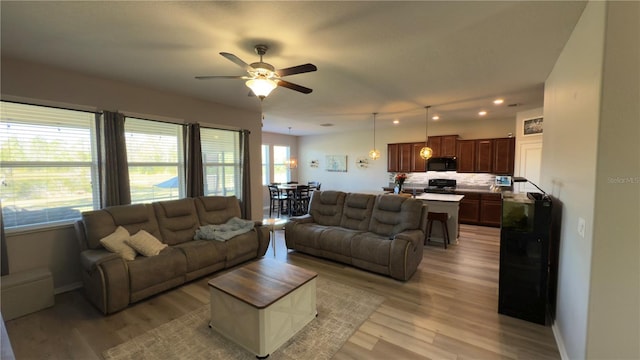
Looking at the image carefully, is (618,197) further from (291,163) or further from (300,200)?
(291,163)

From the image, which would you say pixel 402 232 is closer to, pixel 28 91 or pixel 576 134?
pixel 576 134

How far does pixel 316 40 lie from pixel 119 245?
9.86 feet

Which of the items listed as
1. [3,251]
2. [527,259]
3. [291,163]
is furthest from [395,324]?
[291,163]

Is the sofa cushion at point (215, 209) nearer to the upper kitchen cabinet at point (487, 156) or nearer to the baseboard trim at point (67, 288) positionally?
the baseboard trim at point (67, 288)

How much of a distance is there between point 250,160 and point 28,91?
314 cm

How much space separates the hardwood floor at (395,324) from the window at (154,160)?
152 centimetres

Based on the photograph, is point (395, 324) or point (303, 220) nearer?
point (395, 324)

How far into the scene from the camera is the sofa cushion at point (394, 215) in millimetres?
3790

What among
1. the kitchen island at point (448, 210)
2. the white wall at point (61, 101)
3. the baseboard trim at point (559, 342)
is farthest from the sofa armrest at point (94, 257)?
the kitchen island at point (448, 210)

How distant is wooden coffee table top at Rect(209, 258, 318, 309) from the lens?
2.19 meters

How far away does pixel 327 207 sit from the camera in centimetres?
471

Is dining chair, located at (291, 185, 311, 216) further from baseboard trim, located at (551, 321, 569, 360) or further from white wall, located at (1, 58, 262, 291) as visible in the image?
baseboard trim, located at (551, 321, 569, 360)

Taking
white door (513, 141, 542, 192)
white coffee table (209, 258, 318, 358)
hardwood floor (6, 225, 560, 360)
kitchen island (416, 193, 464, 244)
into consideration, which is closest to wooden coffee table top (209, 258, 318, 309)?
white coffee table (209, 258, 318, 358)

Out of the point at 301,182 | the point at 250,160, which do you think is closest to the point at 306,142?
the point at 301,182
